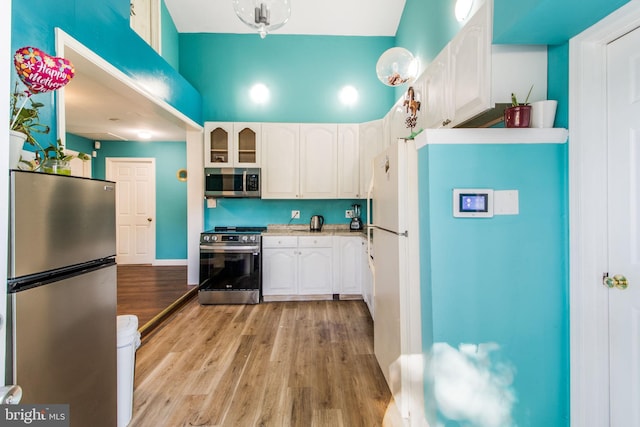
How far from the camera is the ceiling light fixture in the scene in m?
1.84

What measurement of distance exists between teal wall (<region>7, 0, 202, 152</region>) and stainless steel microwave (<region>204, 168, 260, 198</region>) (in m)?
0.91

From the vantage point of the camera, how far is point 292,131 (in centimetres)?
393

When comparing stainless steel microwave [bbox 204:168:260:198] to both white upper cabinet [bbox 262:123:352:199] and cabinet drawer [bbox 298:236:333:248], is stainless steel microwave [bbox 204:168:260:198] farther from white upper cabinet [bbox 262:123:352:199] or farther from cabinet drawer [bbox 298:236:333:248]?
cabinet drawer [bbox 298:236:333:248]

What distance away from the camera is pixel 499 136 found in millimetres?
1427

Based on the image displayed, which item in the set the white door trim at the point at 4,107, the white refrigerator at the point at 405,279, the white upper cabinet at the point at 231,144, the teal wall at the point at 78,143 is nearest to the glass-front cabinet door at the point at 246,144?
the white upper cabinet at the point at 231,144

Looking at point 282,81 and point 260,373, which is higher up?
point 282,81

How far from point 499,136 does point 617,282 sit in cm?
83

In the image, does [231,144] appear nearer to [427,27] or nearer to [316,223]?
[316,223]

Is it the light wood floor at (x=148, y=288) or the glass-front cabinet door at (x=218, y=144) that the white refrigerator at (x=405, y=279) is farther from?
the glass-front cabinet door at (x=218, y=144)

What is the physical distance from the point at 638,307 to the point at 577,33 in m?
1.25

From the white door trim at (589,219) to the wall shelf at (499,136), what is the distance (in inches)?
2.8

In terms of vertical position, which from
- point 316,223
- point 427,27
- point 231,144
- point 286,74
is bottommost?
point 316,223

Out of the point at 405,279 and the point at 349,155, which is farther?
the point at 349,155

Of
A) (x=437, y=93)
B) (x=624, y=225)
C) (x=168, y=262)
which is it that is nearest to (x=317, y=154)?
(x=437, y=93)
